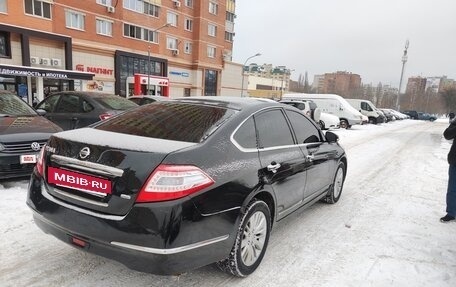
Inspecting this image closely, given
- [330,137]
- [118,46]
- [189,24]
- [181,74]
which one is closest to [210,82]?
[181,74]

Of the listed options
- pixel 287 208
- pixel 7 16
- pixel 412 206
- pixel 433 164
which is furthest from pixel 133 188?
pixel 7 16

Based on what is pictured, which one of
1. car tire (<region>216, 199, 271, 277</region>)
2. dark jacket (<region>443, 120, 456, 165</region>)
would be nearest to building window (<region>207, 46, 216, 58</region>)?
dark jacket (<region>443, 120, 456, 165</region>)

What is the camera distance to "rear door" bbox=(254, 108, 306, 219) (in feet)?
10.6

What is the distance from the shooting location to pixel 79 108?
25.4 ft

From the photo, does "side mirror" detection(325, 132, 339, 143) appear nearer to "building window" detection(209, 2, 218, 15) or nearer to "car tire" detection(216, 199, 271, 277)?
"car tire" detection(216, 199, 271, 277)

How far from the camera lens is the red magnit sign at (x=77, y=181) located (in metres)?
2.42

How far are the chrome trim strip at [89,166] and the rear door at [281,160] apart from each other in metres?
1.28

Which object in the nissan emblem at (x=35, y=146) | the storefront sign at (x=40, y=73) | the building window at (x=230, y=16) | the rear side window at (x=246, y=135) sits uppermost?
the building window at (x=230, y=16)

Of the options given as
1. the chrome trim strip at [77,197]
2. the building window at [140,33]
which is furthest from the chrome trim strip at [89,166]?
the building window at [140,33]

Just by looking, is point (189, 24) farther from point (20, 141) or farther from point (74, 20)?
point (20, 141)

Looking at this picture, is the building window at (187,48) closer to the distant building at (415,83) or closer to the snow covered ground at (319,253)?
the snow covered ground at (319,253)

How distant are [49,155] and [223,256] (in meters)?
1.64

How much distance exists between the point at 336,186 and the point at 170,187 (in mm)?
3632

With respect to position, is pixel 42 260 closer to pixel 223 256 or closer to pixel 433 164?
pixel 223 256
